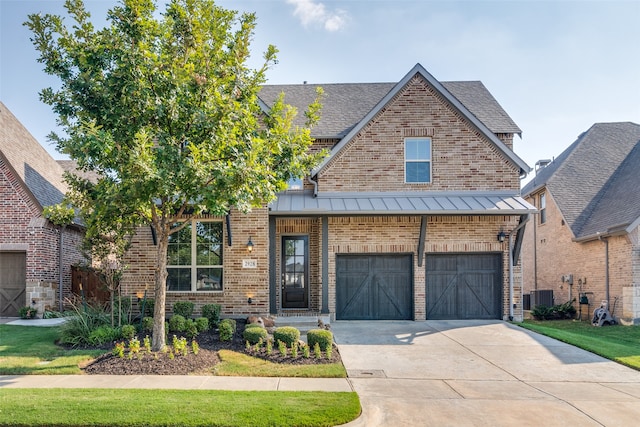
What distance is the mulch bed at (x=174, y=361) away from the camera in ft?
26.9

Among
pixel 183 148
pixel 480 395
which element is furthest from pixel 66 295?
pixel 480 395

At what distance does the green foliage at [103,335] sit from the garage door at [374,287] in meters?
6.49

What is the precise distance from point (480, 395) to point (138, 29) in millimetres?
8724

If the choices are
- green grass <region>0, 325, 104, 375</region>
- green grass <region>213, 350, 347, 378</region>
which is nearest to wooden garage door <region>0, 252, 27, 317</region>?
green grass <region>0, 325, 104, 375</region>

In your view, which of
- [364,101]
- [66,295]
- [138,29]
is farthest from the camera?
[364,101]

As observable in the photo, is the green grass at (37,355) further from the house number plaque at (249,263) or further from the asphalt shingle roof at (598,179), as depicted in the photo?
the asphalt shingle roof at (598,179)

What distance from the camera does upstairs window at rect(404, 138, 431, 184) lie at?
14.8m

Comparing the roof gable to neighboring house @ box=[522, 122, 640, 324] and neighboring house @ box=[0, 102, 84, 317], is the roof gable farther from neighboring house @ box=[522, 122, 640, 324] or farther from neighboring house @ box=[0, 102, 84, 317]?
neighboring house @ box=[522, 122, 640, 324]

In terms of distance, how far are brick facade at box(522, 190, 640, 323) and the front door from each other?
426 inches

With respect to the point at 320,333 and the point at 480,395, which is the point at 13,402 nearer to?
the point at 320,333

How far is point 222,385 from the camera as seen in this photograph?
24.4 feet

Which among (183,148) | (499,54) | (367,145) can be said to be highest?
(499,54)

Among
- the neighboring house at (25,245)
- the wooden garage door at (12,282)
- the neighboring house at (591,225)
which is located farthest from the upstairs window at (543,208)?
the wooden garage door at (12,282)

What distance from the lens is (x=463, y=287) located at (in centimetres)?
1447
